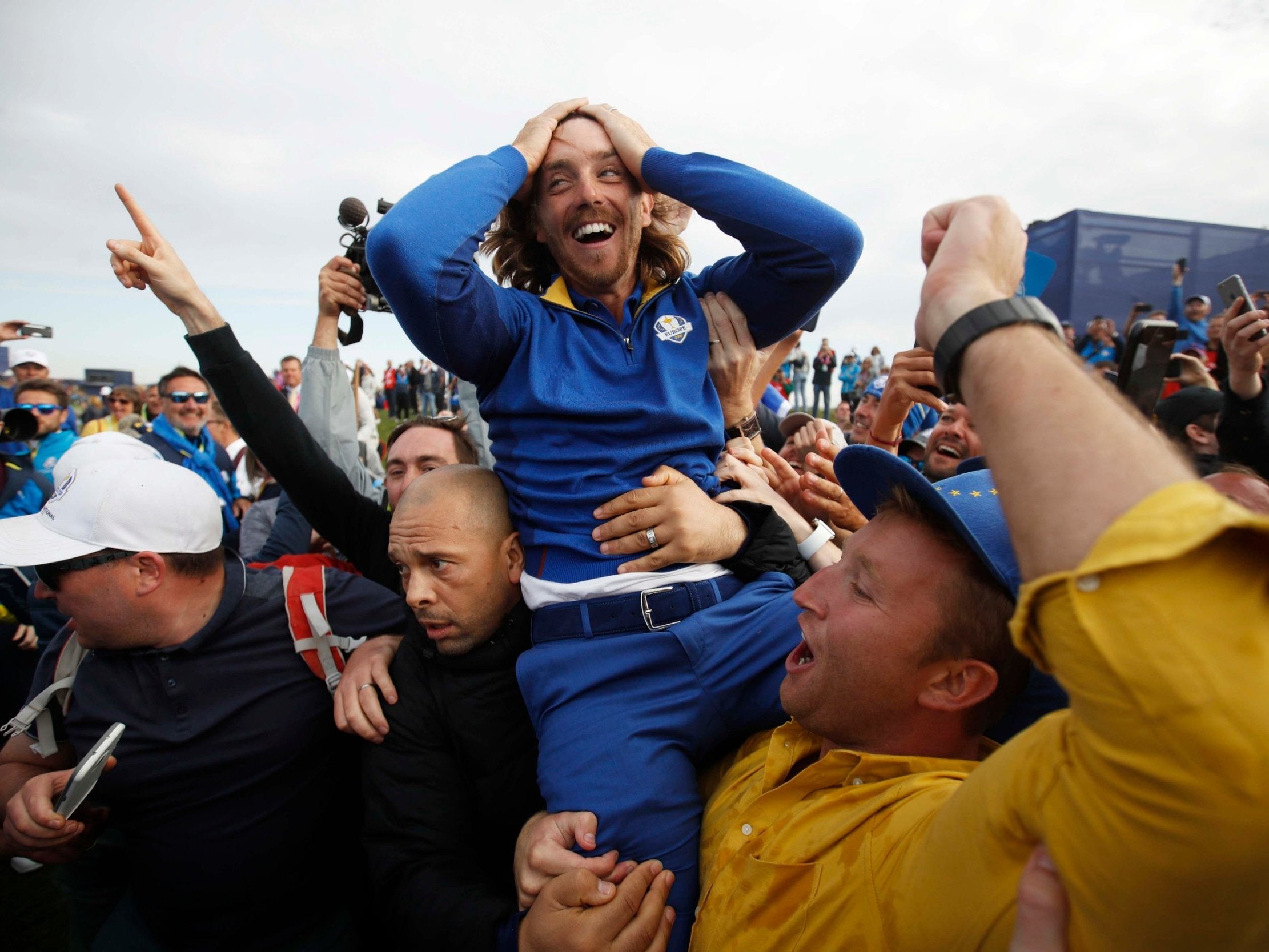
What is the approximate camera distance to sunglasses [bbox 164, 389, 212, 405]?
21.2ft

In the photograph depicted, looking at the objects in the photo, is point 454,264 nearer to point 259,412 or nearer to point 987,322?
point 259,412

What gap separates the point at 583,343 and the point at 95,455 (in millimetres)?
1819

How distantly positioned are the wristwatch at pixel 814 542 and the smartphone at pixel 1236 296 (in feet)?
10.6

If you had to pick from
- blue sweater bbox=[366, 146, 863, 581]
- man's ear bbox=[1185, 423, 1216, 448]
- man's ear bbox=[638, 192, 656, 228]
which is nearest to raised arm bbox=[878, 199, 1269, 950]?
blue sweater bbox=[366, 146, 863, 581]

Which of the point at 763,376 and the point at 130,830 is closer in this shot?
the point at 130,830

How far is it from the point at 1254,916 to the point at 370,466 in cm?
604

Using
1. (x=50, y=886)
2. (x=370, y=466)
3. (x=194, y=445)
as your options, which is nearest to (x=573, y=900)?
(x=50, y=886)

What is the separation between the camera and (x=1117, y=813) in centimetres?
63

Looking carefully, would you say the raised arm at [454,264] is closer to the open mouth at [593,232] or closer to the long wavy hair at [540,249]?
the open mouth at [593,232]

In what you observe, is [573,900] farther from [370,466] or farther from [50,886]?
[370,466]

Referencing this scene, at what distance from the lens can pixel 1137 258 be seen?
1345 cm

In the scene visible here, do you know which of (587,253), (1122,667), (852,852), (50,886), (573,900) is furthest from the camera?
(50,886)

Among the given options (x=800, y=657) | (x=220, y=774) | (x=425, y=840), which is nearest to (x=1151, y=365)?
(x=800, y=657)

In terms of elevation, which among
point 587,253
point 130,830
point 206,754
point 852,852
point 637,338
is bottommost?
point 130,830
